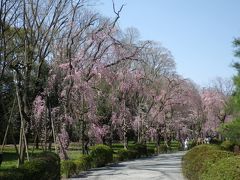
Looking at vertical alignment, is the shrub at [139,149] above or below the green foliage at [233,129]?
below

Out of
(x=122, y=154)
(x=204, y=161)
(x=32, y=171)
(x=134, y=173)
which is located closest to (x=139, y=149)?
(x=122, y=154)

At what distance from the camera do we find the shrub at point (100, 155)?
23.8 m

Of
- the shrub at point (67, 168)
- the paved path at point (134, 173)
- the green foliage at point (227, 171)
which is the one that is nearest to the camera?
the green foliage at point (227, 171)

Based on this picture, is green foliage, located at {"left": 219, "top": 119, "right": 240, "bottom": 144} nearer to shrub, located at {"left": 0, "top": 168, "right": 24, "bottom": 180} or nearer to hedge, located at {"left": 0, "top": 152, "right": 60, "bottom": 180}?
hedge, located at {"left": 0, "top": 152, "right": 60, "bottom": 180}

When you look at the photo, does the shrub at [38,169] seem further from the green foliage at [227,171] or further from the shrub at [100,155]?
the shrub at [100,155]

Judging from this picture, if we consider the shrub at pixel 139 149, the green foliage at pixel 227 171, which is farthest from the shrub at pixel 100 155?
the green foliage at pixel 227 171

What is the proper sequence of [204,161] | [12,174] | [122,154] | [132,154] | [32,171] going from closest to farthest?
[12,174]
[32,171]
[204,161]
[122,154]
[132,154]

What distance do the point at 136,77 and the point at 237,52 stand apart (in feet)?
52.8

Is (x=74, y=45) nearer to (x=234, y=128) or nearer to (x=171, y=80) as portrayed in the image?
(x=234, y=128)

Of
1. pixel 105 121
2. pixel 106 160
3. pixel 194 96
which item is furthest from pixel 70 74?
pixel 194 96

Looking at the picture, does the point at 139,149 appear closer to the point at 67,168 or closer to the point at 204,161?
the point at 67,168

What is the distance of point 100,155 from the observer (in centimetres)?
2444

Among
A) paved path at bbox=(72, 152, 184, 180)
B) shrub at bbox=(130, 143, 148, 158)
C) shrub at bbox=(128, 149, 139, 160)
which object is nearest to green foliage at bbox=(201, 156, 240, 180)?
paved path at bbox=(72, 152, 184, 180)

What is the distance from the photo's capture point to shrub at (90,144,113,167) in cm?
2383
